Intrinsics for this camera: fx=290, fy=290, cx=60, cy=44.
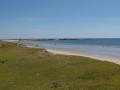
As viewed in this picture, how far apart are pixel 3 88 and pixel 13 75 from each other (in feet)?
20.9

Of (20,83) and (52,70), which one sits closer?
(20,83)

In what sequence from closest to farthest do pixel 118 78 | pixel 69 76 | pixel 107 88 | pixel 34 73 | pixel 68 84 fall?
pixel 107 88, pixel 68 84, pixel 118 78, pixel 69 76, pixel 34 73

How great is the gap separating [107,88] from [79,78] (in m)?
5.50

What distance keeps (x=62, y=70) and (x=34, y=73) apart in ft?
9.88

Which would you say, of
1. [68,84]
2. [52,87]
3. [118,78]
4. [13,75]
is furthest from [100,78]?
[13,75]

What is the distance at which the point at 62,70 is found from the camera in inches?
1128

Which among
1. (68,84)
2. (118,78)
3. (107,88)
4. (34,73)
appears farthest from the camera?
(34,73)

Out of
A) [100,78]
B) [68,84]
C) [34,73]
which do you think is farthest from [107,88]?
[34,73]

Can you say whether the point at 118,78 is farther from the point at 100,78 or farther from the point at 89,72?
the point at 89,72

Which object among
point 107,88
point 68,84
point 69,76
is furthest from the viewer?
point 69,76

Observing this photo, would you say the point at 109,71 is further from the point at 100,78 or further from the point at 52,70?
the point at 52,70

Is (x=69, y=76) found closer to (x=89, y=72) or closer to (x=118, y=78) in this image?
(x=89, y=72)

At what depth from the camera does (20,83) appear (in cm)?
2203

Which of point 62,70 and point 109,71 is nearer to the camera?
point 109,71
